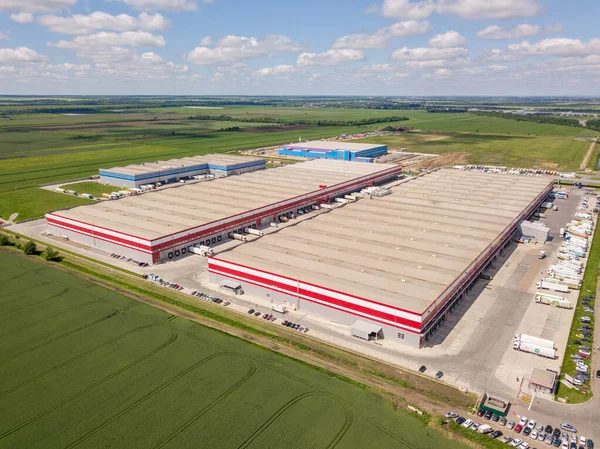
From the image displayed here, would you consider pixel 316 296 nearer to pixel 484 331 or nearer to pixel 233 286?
pixel 233 286

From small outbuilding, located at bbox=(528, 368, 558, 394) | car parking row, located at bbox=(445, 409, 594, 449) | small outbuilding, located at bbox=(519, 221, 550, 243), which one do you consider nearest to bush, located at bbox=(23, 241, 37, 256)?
car parking row, located at bbox=(445, 409, 594, 449)

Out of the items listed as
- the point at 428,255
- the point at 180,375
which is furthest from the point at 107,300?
the point at 428,255

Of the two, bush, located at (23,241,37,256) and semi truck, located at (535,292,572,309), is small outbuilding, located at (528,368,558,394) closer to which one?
semi truck, located at (535,292,572,309)

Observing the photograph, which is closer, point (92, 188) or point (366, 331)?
point (366, 331)

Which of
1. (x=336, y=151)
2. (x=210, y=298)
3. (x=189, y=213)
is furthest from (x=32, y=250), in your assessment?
(x=336, y=151)

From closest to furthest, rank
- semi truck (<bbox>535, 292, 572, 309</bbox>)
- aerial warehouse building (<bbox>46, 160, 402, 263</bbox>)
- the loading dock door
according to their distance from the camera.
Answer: the loading dock door < semi truck (<bbox>535, 292, 572, 309</bbox>) < aerial warehouse building (<bbox>46, 160, 402, 263</bbox>)

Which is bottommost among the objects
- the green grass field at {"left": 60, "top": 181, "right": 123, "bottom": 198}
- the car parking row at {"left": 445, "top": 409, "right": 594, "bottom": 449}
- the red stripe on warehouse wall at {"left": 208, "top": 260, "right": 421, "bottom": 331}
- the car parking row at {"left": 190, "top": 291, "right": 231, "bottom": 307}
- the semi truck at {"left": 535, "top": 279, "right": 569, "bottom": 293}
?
the car parking row at {"left": 445, "top": 409, "right": 594, "bottom": 449}

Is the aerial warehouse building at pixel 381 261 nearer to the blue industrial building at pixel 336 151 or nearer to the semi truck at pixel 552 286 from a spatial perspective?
the semi truck at pixel 552 286
